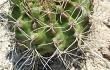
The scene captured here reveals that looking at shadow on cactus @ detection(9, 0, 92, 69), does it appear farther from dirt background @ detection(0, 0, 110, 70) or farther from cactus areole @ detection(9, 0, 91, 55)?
dirt background @ detection(0, 0, 110, 70)

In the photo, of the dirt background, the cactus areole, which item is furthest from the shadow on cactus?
the dirt background

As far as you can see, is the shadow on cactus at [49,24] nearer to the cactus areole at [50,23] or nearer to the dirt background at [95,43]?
the cactus areole at [50,23]

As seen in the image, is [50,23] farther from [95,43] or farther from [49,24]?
[95,43]

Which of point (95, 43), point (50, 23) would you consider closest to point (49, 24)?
point (50, 23)

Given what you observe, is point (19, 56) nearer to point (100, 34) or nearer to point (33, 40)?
point (33, 40)

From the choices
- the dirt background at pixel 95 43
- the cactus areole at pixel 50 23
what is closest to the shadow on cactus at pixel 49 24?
the cactus areole at pixel 50 23

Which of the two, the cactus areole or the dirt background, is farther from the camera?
the dirt background
